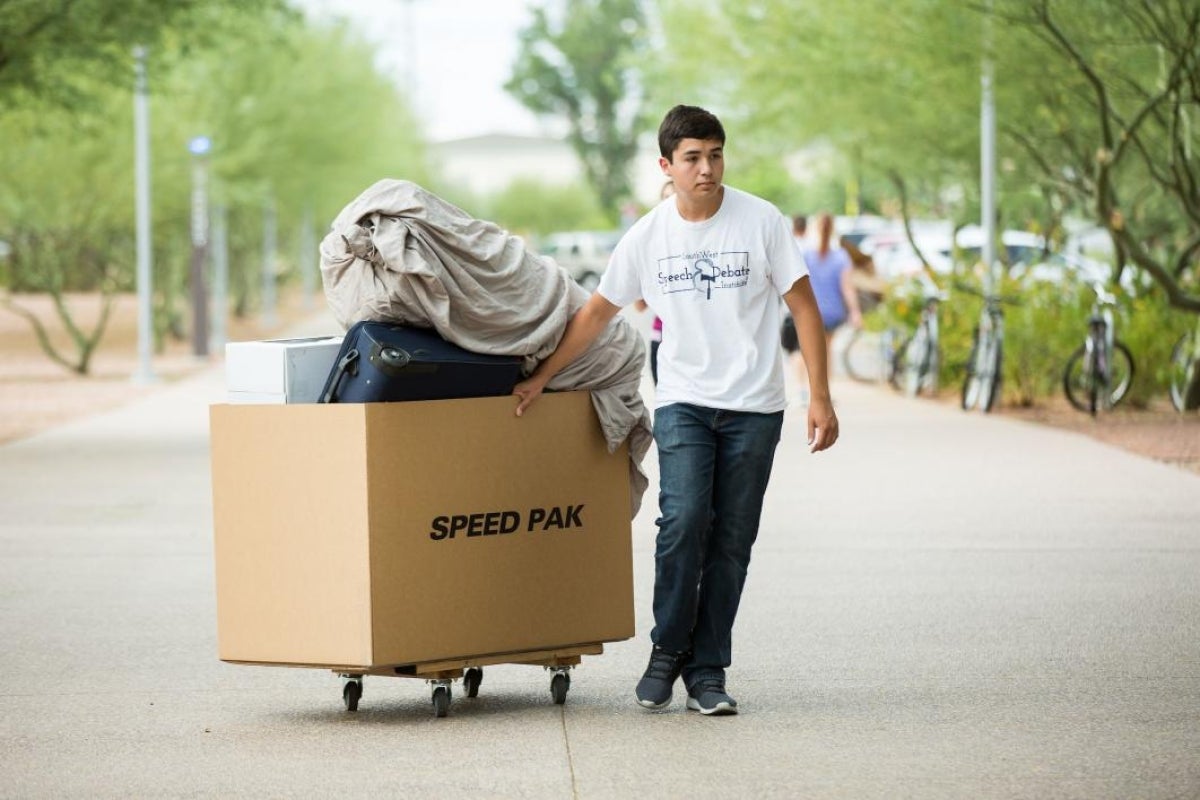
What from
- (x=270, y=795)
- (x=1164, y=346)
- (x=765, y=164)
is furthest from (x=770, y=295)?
(x=765, y=164)

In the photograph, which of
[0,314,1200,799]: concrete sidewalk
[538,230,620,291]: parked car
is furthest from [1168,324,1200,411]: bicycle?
[538,230,620,291]: parked car

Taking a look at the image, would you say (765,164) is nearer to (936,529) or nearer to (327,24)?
(327,24)

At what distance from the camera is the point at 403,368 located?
257 inches

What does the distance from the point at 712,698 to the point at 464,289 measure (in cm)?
147

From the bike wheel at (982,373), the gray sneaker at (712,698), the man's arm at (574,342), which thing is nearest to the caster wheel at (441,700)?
the gray sneaker at (712,698)

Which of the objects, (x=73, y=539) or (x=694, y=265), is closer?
(x=694, y=265)

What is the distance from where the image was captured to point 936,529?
11875 millimetres

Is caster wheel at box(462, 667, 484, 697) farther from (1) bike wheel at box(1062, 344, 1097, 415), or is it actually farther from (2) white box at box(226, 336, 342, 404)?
(1) bike wheel at box(1062, 344, 1097, 415)

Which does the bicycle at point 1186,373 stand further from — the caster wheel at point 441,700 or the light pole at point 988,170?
the caster wheel at point 441,700

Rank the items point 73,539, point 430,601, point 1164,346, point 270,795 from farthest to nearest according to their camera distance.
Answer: point 1164,346 → point 73,539 → point 430,601 → point 270,795

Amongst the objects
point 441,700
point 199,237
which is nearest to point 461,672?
point 441,700

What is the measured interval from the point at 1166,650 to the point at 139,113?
65.4ft

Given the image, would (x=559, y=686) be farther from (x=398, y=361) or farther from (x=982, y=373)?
(x=982, y=373)

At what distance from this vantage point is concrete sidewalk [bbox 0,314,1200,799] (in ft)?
19.7
